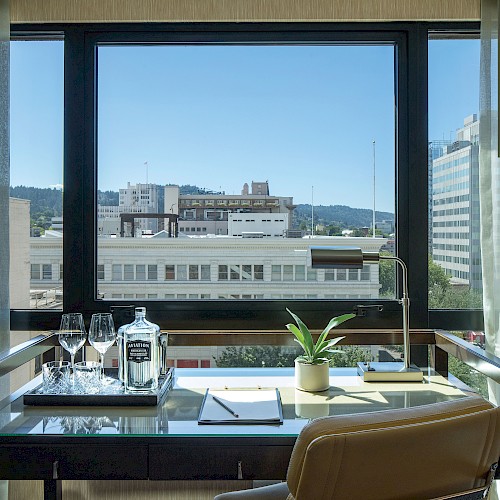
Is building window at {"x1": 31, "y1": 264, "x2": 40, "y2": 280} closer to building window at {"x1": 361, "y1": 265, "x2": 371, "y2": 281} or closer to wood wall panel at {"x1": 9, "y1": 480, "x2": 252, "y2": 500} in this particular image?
wood wall panel at {"x1": 9, "y1": 480, "x2": 252, "y2": 500}

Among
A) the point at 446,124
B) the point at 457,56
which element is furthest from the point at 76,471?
the point at 457,56

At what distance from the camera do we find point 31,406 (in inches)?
69.5

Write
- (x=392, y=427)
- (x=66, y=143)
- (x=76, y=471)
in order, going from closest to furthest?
(x=392, y=427) < (x=76, y=471) < (x=66, y=143)

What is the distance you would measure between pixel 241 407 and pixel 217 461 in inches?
8.2

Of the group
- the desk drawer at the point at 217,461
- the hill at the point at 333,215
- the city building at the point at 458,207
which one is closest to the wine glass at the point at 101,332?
the desk drawer at the point at 217,461

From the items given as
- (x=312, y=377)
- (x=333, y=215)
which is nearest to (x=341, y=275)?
(x=333, y=215)

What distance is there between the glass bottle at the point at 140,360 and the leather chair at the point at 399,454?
2.70 feet

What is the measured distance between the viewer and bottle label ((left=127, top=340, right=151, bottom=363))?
183 centimetres

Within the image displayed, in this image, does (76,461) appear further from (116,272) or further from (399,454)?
(116,272)

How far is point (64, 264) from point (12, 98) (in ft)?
2.40

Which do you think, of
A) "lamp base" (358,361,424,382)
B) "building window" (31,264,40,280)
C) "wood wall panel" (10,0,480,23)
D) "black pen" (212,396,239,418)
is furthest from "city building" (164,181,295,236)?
"black pen" (212,396,239,418)

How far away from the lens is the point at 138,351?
1831mm

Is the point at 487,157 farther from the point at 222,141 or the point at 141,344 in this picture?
the point at 141,344

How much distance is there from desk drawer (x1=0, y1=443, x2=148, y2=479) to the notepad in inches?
7.6
